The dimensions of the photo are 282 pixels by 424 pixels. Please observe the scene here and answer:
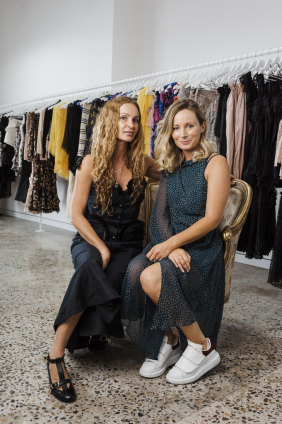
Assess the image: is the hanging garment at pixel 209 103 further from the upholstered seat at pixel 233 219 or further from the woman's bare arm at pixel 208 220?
the woman's bare arm at pixel 208 220

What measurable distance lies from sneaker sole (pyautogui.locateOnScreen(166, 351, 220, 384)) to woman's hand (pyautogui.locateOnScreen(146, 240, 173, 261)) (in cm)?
50

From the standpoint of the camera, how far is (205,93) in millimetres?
3371

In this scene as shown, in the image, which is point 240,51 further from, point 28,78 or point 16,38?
point 16,38

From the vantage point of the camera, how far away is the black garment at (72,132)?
4488 mm

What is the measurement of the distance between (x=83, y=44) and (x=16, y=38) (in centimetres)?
206

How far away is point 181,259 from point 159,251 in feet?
0.39

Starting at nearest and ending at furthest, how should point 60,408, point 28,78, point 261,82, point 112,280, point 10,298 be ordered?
point 60,408 → point 112,280 → point 10,298 → point 261,82 → point 28,78

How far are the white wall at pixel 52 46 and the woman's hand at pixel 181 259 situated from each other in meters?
3.94

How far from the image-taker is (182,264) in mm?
1657

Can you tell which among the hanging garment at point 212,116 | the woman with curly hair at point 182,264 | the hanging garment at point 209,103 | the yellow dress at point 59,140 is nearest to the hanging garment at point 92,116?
the yellow dress at point 59,140

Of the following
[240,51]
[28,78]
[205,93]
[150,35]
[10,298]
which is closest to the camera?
[10,298]

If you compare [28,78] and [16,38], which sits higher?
[16,38]

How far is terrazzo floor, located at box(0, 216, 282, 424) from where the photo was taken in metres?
1.45

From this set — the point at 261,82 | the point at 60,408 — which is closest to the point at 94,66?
the point at 261,82
